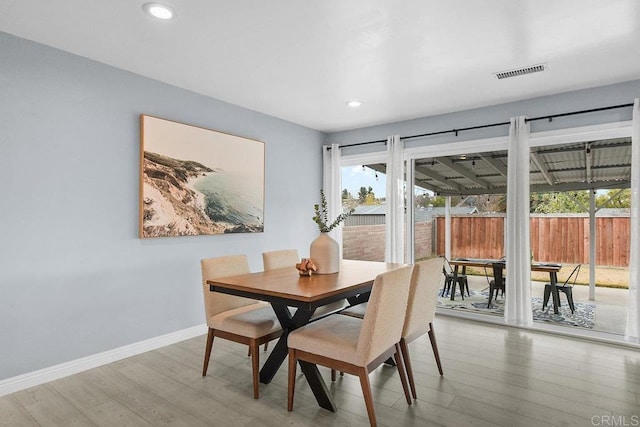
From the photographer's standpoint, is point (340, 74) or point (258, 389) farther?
point (340, 74)

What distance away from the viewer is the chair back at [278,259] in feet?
11.4

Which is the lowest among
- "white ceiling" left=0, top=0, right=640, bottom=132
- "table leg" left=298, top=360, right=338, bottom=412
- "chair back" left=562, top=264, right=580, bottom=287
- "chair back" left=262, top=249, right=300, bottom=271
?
"table leg" left=298, top=360, right=338, bottom=412

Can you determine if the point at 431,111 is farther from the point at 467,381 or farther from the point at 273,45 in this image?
the point at 467,381

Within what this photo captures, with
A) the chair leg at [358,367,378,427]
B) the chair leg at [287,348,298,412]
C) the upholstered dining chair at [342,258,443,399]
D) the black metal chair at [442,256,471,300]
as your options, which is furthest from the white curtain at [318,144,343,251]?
the chair leg at [358,367,378,427]

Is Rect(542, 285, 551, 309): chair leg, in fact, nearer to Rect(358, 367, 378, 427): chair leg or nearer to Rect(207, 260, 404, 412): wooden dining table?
Rect(207, 260, 404, 412): wooden dining table

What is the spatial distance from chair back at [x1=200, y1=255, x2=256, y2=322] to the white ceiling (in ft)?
5.59

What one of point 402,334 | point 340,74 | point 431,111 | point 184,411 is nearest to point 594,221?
point 431,111

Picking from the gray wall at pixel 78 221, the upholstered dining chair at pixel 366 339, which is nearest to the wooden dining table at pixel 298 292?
the upholstered dining chair at pixel 366 339

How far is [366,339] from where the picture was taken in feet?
6.73

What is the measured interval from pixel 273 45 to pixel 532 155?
10.4 ft

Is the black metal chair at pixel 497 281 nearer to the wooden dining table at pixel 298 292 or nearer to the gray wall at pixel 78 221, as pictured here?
the wooden dining table at pixel 298 292

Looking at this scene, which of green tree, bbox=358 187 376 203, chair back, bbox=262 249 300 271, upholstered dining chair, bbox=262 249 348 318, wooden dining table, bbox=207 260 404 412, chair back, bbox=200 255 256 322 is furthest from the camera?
green tree, bbox=358 187 376 203

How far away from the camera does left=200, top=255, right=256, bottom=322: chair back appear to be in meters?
2.84

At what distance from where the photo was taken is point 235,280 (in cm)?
266
